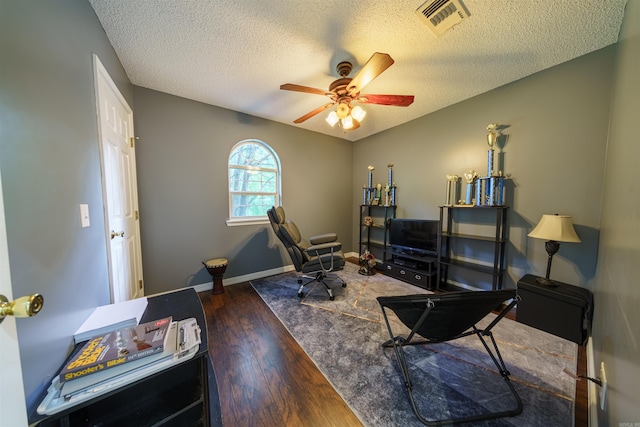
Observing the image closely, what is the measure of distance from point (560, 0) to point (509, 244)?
7.02 feet

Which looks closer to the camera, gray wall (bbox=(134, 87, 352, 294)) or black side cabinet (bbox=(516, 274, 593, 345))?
black side cabinet (bbox=(516, 274, 593, 345))

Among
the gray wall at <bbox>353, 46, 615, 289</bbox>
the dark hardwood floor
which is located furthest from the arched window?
the gray wall at <bbox>353, 46, 615, 289</bbox>

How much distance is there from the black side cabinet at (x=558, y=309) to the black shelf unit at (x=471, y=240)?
0.35 meters

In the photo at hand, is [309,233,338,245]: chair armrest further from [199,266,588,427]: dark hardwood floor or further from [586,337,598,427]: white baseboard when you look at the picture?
[586,337,598,427]: white baseboard

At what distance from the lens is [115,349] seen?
81cm

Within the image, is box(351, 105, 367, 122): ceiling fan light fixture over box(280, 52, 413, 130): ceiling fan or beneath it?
beneath

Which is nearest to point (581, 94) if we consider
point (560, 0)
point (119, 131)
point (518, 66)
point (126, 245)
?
Result: point (518, 66)

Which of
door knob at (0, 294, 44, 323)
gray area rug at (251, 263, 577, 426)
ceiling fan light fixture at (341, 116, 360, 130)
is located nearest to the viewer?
door knob at (0, 294, 44, 323)

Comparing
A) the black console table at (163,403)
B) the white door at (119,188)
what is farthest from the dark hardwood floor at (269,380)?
the white door at (119,188)

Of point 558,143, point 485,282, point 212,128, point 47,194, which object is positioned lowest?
point 485,282

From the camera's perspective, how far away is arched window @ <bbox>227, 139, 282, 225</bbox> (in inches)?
123

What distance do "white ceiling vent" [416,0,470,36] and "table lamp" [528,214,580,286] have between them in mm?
1877

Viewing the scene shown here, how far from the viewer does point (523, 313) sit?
202 centimetres

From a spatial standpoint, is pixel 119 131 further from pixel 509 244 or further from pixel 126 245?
pixel 509 244
